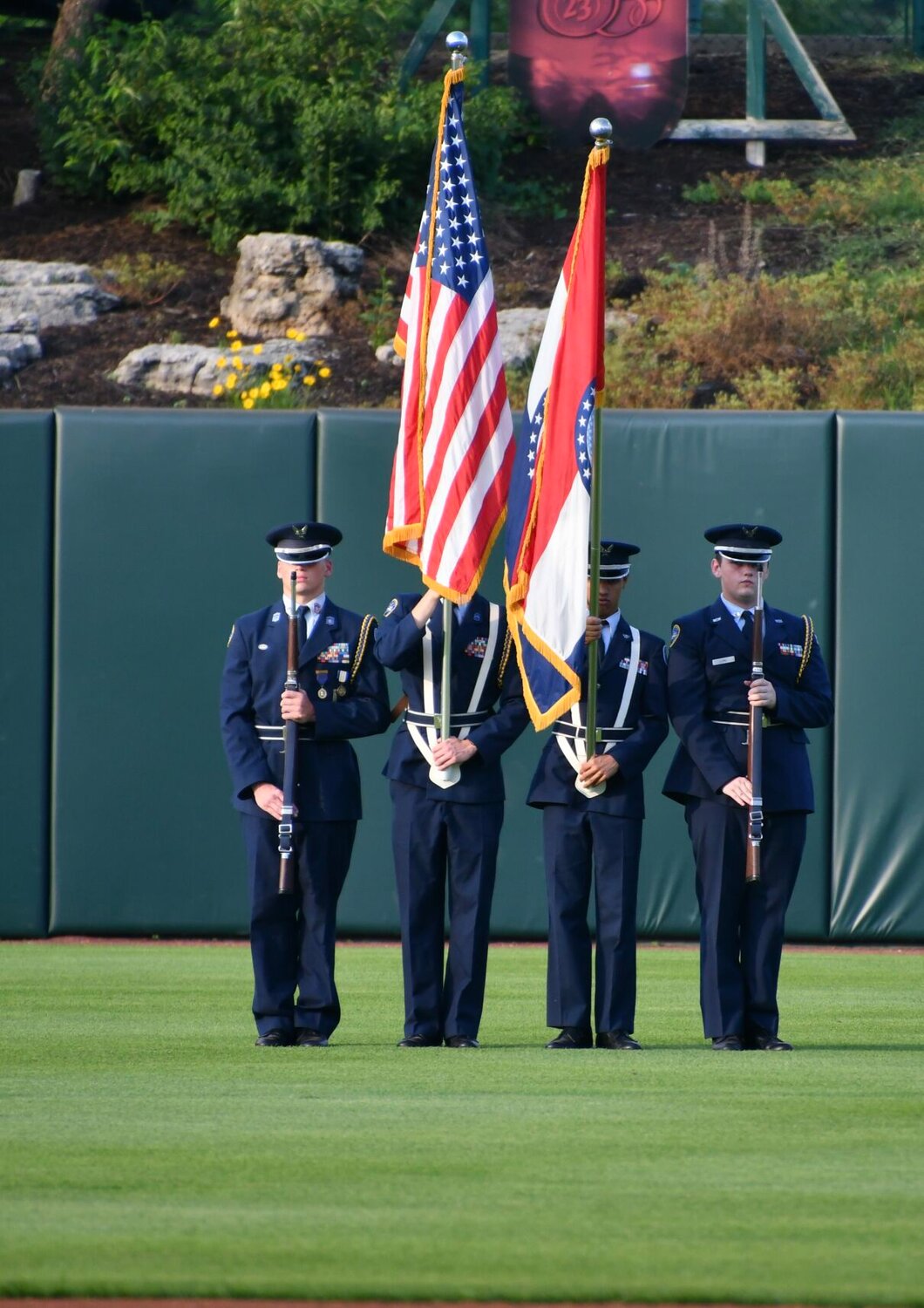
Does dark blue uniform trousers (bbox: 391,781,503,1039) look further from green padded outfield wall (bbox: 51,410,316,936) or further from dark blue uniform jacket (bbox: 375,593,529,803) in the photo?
green padded outfield wall (bbox: 51,410,316,936)

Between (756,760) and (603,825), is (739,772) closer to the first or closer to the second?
(756,760)

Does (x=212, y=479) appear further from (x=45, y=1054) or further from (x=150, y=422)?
(x=45, y=1054)

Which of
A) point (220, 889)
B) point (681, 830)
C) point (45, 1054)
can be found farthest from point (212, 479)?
point (45, 1054)

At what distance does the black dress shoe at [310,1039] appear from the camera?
635 centimetres

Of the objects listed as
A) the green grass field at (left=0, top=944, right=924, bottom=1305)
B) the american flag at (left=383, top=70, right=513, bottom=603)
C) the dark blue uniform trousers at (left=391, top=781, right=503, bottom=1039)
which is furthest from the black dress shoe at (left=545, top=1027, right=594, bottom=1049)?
the american flag at (left=383, top=70, right=513, bottom=603)

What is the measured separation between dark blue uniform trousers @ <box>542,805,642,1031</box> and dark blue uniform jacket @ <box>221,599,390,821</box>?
0.70m

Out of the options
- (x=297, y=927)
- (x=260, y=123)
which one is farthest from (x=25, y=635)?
(x=260, y=123)

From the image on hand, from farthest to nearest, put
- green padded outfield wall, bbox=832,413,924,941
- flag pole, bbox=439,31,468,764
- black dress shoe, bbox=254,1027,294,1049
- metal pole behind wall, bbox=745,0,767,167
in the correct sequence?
metal pole behind wall, bbox=745,0,767,167
green padded outfield wall, bbox=832,413,924,941
flag pole, bbox=439,31,468,764
black dress shoe, bbox=254,1027,294,1049

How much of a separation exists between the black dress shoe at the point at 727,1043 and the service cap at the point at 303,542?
204 centimetres

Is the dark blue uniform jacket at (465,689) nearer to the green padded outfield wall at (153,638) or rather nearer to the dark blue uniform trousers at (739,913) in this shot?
the dark blue uniform trousers at (739,913)

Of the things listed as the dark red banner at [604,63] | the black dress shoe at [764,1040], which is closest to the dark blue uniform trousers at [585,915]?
the black dress shoe at [764,1040]

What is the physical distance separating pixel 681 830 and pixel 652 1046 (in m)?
3.51

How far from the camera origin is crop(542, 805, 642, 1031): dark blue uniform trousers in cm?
639

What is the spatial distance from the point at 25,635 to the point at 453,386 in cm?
378
